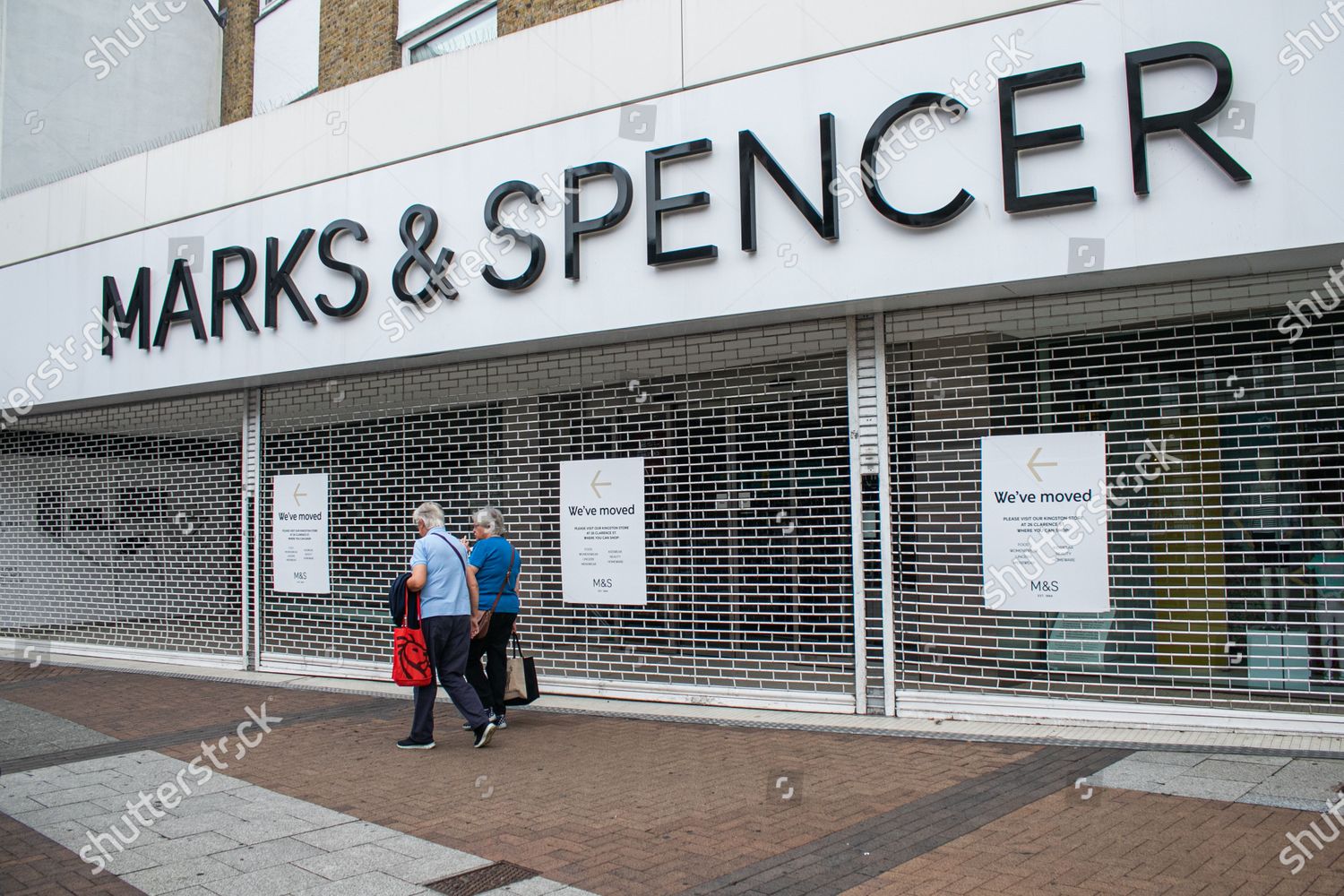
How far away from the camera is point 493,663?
8227 millimetres

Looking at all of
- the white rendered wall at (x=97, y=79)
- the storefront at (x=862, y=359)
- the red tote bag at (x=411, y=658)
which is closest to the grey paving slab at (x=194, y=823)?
the red tote bag at (x=411, y=658)

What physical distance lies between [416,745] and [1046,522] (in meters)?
4.86

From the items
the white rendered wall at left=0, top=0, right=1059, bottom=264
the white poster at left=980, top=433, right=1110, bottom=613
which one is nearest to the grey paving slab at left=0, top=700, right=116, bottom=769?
the white rendered wall at left=0, top=0, right=1059, bottom=264

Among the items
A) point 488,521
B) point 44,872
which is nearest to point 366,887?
point 44,872

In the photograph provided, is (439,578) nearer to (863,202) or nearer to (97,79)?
(863,202)

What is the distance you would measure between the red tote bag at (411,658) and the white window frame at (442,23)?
7099 mm

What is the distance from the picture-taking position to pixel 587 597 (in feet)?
31.9

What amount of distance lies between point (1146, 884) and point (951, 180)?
16.4ft

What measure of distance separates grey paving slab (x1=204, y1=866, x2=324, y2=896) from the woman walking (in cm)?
332

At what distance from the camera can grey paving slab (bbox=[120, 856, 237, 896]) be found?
4.65m

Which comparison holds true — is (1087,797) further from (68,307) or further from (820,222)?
(68,307)

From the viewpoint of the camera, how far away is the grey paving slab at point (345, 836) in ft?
17.2

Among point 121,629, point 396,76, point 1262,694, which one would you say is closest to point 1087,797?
point 1262,694

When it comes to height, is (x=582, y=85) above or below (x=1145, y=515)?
above
